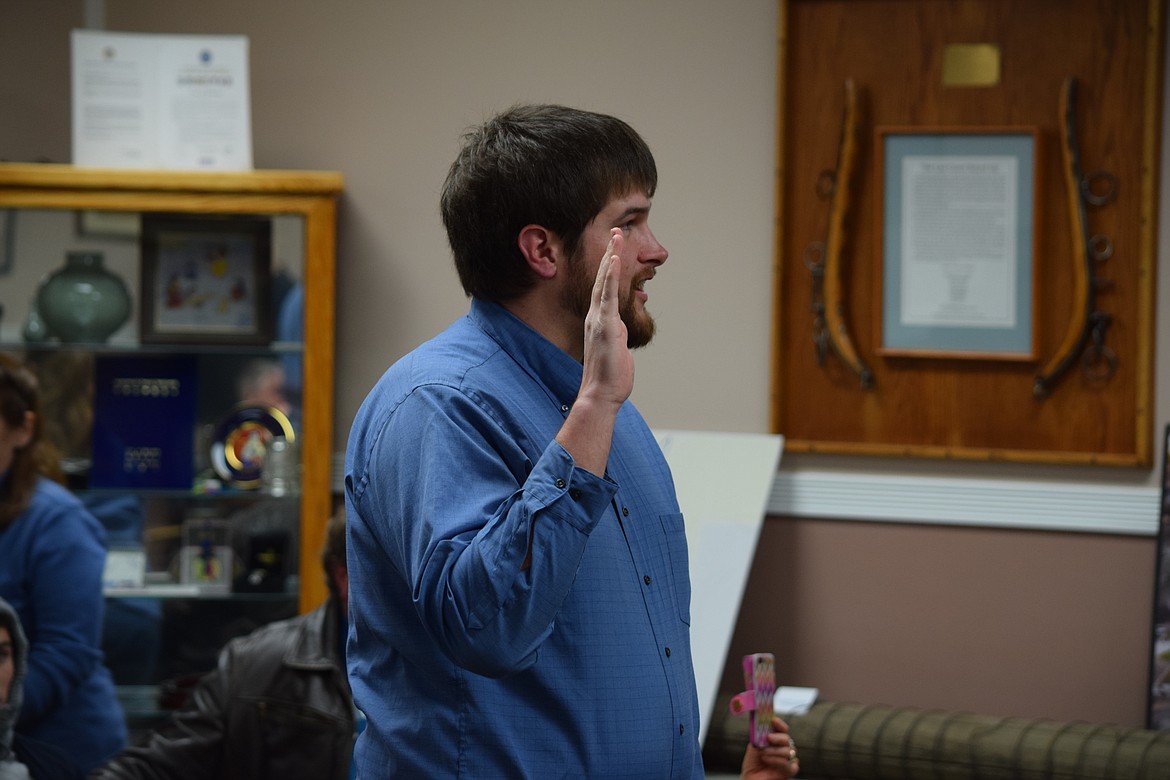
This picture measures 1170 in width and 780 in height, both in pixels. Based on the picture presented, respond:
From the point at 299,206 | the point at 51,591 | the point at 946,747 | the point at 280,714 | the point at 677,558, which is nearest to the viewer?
the point at 677,558

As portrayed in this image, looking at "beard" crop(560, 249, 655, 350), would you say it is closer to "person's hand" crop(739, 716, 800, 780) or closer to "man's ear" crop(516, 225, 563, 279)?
"man's ear" crop(516, 225, 563, 279)

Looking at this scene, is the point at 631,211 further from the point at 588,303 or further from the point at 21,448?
the point at 21,448

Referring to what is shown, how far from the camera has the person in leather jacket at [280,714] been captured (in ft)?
7.55

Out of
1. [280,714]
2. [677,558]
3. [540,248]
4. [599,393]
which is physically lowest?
[280,714]

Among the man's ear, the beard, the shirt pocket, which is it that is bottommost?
the shirt pocket

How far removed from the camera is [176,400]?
343 centimetres

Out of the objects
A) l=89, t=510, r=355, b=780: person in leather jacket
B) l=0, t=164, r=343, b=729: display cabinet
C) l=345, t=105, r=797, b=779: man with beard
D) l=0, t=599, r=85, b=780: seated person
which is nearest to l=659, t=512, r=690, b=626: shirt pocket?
l=345, t=105, r=797, b=779: man with beard

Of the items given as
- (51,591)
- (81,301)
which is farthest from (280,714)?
(81,301)

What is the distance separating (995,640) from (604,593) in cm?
224

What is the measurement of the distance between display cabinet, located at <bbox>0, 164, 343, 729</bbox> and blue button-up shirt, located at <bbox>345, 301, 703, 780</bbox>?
84.3 inches

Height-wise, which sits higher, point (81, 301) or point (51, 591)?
point (81, 301)

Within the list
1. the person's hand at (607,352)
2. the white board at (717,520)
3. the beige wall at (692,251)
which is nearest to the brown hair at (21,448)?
the beige wall at (692,251)

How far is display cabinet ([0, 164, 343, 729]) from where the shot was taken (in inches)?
132

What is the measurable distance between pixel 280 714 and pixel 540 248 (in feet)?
4.59
